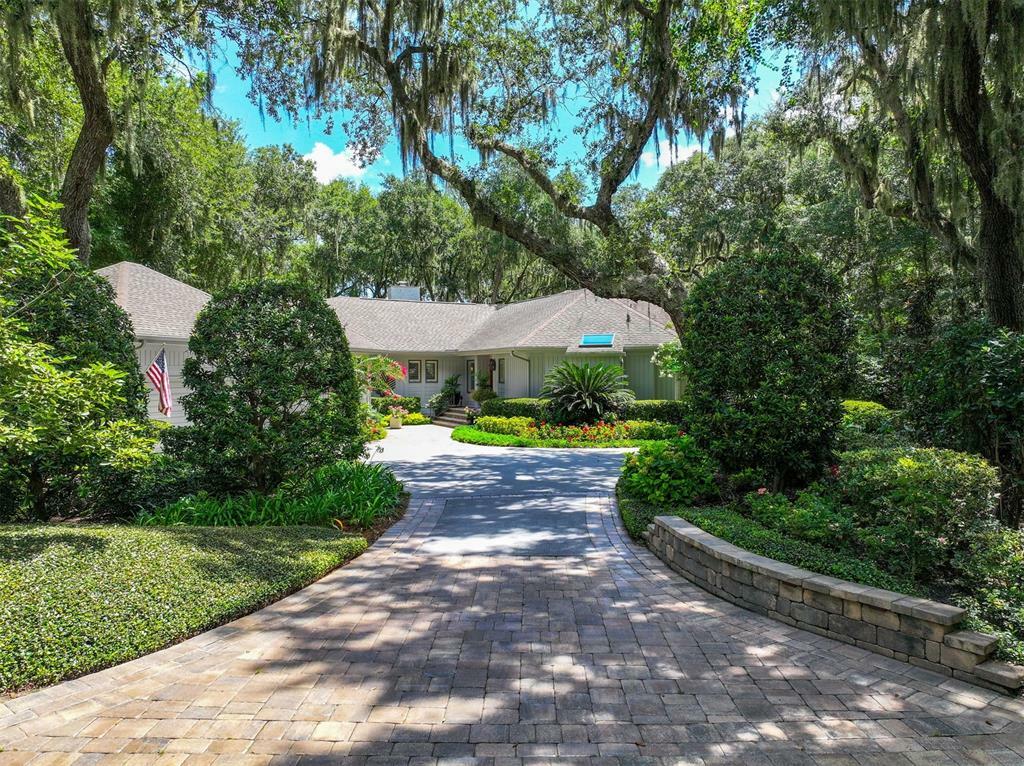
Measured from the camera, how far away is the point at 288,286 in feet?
22.3

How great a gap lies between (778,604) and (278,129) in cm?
1270

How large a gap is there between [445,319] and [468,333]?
153 centimetres

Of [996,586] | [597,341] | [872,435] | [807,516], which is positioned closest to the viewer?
[996,586]

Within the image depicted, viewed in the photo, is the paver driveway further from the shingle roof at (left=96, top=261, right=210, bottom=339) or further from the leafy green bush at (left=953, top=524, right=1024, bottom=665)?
the shingle roof at (left=96, top=261, right=210, bottom=339)

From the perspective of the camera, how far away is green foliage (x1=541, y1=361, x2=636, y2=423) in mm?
15211

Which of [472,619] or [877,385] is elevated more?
[877,385]

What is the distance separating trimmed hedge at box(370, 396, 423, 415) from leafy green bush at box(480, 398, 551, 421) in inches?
129

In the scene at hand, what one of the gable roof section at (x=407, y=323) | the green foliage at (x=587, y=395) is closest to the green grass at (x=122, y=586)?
the green foliage at (x=587, y=395)

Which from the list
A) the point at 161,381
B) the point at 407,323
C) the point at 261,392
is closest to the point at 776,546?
the point at 261,392

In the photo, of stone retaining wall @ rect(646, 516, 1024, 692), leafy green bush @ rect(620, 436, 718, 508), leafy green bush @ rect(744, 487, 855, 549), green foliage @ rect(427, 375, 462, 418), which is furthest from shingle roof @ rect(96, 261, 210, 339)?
stone retaining wall @ rect(646, 516, 1024, 692)

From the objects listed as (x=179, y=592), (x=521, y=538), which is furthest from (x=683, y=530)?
(x=179, y=592)

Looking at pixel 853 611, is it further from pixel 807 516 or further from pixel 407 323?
pixel 407 323

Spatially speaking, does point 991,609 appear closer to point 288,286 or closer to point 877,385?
point 288,286

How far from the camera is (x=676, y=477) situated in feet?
21.5
